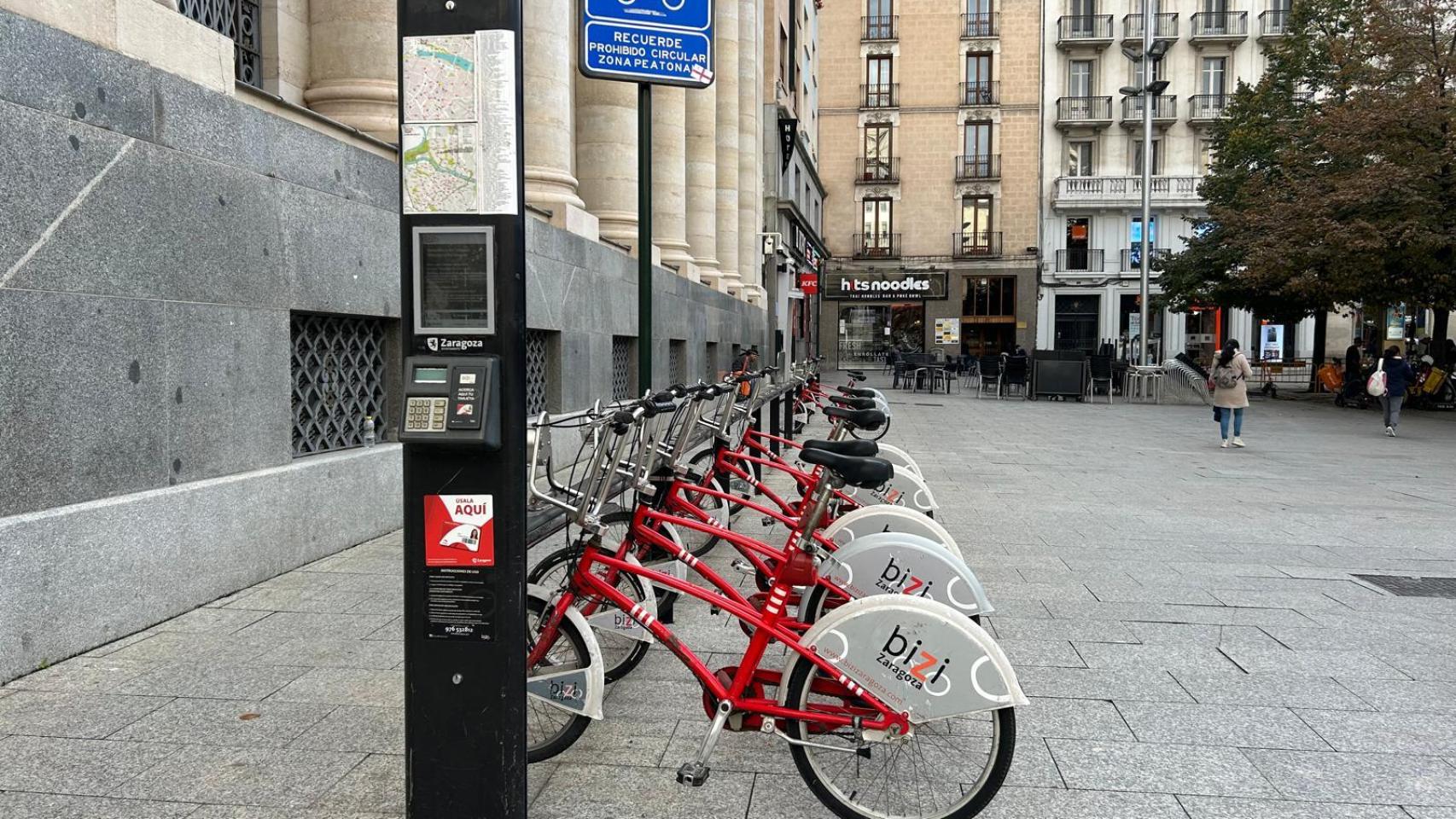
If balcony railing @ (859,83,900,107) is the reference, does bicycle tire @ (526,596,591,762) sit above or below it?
below

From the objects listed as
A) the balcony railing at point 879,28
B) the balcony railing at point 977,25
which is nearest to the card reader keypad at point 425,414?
the balcony railing at point 879,28

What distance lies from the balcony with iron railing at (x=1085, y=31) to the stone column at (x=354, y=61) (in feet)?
151

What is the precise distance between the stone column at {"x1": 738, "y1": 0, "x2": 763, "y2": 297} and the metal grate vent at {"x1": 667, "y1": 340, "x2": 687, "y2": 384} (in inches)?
383

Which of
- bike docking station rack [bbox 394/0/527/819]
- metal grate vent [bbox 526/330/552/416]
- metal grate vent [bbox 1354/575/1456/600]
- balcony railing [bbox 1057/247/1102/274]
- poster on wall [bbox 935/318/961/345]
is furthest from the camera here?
balcony railing [bbox 1057/247/1102/274]

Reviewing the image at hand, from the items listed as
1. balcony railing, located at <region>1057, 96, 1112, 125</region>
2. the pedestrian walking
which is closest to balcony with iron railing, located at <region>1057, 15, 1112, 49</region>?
balcony railing, located at <region>1057, 96, 1112, 125</region>

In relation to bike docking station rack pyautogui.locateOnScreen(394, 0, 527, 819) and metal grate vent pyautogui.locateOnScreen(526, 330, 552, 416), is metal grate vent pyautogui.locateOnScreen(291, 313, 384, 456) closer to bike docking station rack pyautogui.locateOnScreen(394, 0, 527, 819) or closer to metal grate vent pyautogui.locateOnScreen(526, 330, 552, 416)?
metal grate vent pyautogui.locateOnScreen(526, 330, 552, 416)

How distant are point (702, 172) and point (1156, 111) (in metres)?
34.8

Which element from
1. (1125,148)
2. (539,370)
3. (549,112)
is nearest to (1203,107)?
(1125,148)

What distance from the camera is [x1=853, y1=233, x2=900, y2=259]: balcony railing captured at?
50.4 m

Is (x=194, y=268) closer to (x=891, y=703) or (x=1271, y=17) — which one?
(x=891, y=703)

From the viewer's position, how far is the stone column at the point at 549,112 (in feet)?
35.9

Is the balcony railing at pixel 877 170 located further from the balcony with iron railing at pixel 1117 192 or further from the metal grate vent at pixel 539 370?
the metal grate vent at pixel 539 370

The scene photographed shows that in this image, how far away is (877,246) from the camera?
50.9 metres

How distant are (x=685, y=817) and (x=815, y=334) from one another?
4774cm
